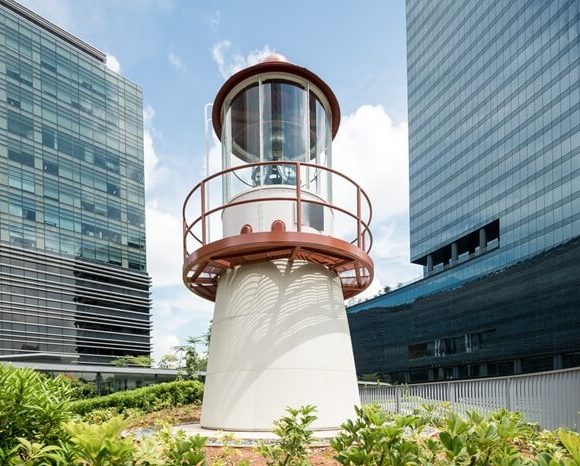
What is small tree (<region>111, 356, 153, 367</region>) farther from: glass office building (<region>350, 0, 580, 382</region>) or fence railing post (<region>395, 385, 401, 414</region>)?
fence railing post (<region>395, 385, 401, 414</region>)

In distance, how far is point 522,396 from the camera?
11586 millimetres

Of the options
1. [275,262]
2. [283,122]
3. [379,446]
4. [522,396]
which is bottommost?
[522,396]

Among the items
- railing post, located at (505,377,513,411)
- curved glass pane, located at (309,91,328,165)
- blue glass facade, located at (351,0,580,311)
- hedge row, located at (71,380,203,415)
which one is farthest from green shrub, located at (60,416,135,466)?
blue glass facade, located at (351,0,580,311)

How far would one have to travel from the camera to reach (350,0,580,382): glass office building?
212ft

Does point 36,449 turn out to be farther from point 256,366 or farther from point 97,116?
point 97,116

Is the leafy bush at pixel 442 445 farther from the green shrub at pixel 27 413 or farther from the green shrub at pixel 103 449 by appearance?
the green shrub at pixel 27 413

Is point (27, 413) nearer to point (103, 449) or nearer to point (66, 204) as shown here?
point (103, 449)

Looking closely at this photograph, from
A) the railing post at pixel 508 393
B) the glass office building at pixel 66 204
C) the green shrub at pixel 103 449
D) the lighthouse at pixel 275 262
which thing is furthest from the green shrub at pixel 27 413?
the glass office building at pixel 66 204

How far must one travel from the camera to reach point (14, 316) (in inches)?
2485

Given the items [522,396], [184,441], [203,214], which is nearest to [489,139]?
[522,396]

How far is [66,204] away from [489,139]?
70.7 meters

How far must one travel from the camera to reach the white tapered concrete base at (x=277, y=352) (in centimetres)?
877

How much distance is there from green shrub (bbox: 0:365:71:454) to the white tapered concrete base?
4.84 m

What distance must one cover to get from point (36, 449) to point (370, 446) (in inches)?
96.7
